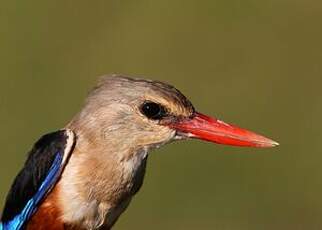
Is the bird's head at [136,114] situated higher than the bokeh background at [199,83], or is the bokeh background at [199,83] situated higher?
the bokeh background at [199,83]

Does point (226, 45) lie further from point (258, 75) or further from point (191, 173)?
point (191, 173)

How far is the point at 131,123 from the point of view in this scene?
707cm

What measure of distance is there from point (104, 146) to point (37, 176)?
0.38 metres

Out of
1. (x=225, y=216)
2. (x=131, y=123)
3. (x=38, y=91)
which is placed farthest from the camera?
(x=38, y=91)

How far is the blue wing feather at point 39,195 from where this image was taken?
7090 mm

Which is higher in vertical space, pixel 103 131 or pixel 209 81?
pixel 209 81

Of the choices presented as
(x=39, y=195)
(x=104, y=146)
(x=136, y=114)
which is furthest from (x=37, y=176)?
(x=136, y=114)

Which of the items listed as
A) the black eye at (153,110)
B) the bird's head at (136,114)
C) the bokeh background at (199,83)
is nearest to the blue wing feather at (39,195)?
the bird's head at (136,114)

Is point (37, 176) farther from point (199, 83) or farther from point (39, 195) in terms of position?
point (199, 83)

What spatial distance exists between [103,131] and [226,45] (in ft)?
27.1

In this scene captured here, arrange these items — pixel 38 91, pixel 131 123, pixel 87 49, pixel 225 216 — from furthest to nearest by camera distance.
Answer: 1. pixel 87 49
2. pixel 38 91
3. pixel 225 216
4. pixel 131 123

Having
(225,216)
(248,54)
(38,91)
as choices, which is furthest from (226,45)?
(225,216)

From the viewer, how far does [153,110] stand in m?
7.05

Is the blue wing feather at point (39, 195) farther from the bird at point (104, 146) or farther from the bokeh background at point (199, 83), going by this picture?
the bokeh background at point (199, 83)
